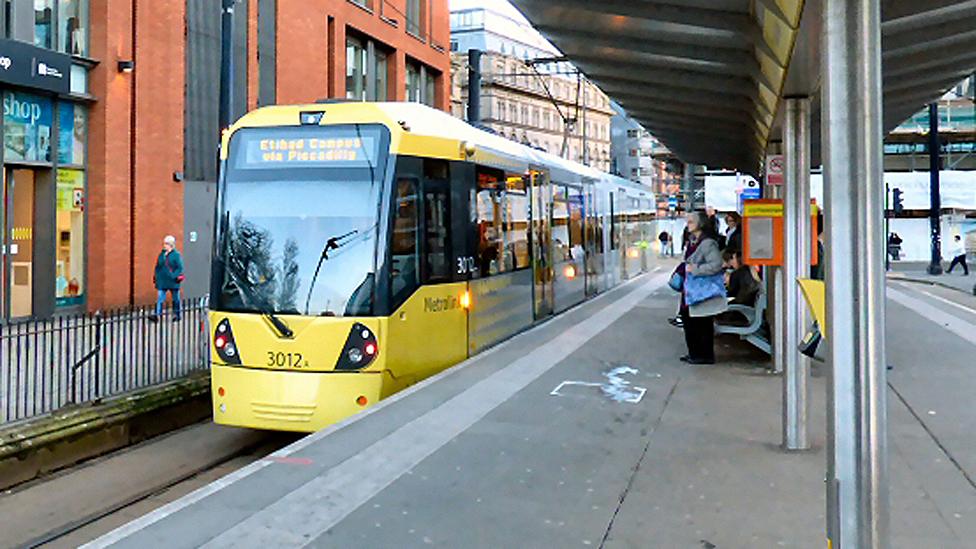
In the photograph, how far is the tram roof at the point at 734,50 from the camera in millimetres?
4883

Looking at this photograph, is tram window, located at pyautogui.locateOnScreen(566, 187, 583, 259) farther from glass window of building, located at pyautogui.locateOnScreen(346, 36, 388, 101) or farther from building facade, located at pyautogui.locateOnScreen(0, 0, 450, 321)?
glass window of building, located at pyautogui.locateOnScreen(346, 36, 388, 101)

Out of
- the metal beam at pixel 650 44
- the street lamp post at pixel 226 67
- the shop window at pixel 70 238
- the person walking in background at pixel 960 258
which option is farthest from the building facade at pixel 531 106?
the metal beam at pixel 650 44

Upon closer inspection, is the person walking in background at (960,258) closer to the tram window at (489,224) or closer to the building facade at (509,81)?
the tram window at (489,224)

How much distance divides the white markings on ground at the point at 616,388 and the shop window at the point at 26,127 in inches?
491

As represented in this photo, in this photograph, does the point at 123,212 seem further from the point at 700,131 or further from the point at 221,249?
the point at 700,131

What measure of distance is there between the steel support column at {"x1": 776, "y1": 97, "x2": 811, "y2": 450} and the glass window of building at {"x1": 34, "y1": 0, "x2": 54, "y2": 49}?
49.3 feet

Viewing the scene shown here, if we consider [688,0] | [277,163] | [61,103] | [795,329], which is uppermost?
[61,103]

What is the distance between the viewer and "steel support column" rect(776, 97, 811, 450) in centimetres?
598

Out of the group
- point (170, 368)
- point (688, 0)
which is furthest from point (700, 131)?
point (170, 368)

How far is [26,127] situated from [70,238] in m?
2.34

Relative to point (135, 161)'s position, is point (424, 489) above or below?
below

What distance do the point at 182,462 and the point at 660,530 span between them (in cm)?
551

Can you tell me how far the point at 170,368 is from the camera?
409 inches

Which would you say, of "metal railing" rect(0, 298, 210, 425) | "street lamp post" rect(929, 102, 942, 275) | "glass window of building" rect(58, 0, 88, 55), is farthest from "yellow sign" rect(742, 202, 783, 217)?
"street lamp post" rect(929, 102, 942, 275)
